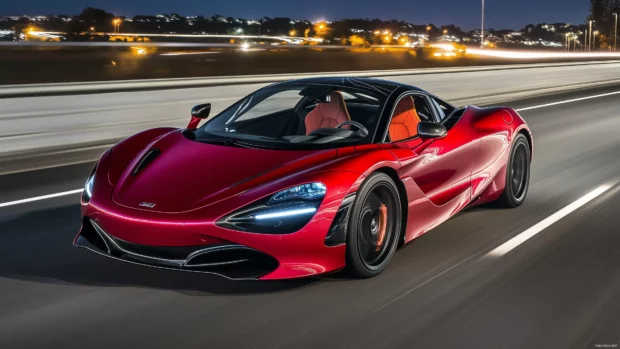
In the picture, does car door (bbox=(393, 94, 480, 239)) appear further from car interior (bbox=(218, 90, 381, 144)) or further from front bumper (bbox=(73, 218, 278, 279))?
front bumper (bbox=(73, 218, 278, 279))

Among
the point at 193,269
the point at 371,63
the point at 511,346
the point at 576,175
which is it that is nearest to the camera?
the point at 511,346

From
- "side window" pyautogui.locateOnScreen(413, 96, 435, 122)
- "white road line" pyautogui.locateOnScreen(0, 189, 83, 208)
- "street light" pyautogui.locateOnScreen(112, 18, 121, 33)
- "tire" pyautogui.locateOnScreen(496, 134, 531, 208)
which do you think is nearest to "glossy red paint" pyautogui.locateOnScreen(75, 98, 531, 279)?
"side window" pyautogui.locateOnScreen(413, 96, 435, 122)

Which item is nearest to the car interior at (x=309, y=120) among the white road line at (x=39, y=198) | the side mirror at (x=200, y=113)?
the side mirror at (x=200, y=113)

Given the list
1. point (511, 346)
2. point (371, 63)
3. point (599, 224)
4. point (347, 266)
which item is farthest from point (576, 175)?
point (371, 63)

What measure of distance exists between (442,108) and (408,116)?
76cm

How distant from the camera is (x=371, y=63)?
43.3 m

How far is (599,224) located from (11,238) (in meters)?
4.83

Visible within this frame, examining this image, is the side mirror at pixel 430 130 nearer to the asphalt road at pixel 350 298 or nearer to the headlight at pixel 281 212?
the asphalt road at pixel 350 298

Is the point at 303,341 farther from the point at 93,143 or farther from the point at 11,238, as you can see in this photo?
the point at 93,143

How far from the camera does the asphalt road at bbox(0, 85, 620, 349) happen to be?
4930mm

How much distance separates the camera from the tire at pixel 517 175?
851cm

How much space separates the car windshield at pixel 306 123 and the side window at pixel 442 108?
509 mm

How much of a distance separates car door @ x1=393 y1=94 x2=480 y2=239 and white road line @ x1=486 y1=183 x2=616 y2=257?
0.50m

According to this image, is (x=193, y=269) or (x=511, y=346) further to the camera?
(x=193, y=269)
